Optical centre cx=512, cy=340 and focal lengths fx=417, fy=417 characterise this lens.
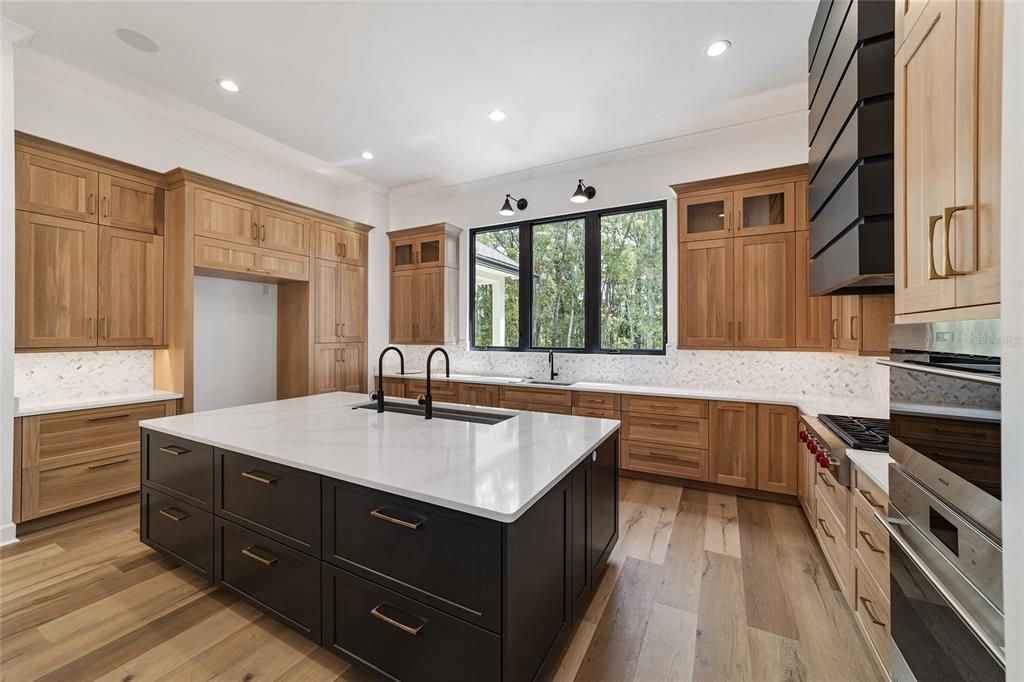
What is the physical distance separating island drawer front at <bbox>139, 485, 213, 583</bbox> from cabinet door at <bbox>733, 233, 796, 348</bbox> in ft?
13.1

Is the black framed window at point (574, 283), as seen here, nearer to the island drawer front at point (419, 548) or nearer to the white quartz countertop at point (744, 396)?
the white quartz countertop at point (744, 396)

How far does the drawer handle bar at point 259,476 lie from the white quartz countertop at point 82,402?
7.46 ft

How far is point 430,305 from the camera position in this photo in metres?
5.38

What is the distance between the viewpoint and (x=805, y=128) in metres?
3.55

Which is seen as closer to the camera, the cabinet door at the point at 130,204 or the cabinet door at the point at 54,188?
the cabinet door at the point at 54,188

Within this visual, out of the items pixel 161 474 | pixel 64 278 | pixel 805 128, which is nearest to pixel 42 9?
pixel 64 278

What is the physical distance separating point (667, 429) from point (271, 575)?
3.09m

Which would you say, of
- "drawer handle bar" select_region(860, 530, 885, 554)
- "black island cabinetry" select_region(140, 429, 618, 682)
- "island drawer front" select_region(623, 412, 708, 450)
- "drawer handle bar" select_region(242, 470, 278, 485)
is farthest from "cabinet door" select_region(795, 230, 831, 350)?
"drawer handle bar" select_region(242, 470, 278, 485)

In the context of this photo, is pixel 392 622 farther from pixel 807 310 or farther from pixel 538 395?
pixel 807 310

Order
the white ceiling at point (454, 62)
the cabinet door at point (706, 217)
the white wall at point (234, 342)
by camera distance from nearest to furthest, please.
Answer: the white ceiling at point (454, 62) → the cabinet door at point (706, 217) → the white wall at point (234, 342)

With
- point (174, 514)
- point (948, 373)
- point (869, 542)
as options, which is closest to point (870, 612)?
point (869, 542)

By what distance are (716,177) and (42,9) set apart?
16.2 ft

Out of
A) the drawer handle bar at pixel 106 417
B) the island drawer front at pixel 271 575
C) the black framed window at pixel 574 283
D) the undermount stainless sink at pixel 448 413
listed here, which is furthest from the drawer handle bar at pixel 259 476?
the black framed window at pixel 574 283

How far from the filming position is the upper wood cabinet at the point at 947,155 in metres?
0.82
